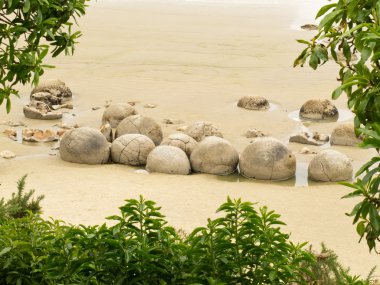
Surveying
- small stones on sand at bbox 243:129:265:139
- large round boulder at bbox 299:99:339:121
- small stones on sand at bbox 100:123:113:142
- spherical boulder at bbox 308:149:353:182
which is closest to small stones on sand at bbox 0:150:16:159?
small stones on sand at bbox 100:123:113:142

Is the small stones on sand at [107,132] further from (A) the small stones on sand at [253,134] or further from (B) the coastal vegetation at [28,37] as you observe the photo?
(B) the coastal vegetation at [28,37]

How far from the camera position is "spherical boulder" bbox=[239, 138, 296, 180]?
1064 centimetres

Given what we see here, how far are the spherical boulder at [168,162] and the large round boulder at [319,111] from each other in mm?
4054

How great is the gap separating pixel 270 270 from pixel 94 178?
6198mm

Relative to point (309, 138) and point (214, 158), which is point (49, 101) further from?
point (309, 138)

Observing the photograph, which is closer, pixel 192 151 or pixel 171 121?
pixel 192 151

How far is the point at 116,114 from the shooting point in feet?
43.1

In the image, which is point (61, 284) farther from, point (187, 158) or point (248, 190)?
point (187, 158)

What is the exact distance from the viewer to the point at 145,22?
26.5 meters

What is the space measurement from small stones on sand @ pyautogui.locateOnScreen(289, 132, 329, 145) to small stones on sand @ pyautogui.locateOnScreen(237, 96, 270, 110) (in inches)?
88.0

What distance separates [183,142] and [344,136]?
2.86 m

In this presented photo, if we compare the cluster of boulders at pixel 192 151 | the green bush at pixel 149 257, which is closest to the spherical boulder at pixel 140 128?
the cluster of boulders at pixel 192 151

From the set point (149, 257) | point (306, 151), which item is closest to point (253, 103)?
point (306, 151)

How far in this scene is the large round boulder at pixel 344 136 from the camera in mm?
12373
